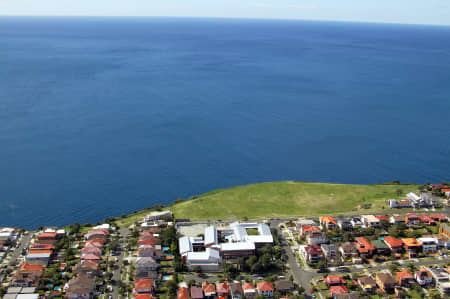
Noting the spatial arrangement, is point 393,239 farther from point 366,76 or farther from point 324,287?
point 366,76

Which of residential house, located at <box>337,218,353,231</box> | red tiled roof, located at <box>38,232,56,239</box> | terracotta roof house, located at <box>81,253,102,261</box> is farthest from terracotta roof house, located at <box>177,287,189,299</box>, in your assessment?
residential house, located at <box>337,218,353,231</box>

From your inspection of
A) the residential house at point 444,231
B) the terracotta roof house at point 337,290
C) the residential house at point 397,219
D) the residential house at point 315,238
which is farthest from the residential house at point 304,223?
the residential house at point 444,231

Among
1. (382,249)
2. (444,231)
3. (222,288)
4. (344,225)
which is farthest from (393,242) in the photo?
(222,288)

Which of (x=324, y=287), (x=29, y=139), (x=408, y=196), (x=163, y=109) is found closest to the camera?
(x=324, y=287)

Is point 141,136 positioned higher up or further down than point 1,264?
higher up

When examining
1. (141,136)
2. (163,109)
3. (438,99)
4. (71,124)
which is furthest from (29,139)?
(438,99)

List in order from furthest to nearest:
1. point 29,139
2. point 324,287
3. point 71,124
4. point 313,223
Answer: point 71,124 < point 29,139 < point 313,223 < point 324,287
